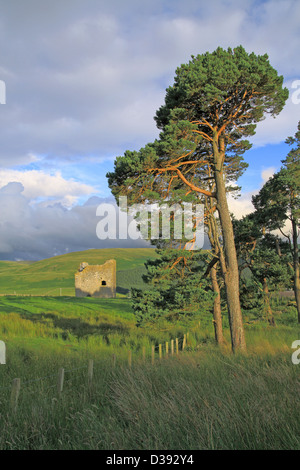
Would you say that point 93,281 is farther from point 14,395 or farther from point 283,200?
point 14,395

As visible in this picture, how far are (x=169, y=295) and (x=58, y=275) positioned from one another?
359ft

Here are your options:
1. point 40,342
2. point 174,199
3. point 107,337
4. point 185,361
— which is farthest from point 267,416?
point 107,337

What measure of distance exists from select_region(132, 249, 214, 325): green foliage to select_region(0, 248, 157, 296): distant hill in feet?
206

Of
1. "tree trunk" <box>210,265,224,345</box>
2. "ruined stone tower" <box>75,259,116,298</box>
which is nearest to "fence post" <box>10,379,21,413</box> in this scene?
"tree trunk" <box>210,265,224,345</box>

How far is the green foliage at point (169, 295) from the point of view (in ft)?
42.7

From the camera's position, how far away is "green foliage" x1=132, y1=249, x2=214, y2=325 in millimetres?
13012

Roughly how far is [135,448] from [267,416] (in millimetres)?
1786

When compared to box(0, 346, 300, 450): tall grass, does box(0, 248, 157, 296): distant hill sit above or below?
below

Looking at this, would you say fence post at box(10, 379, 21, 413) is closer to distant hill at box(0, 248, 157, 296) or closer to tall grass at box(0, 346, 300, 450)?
tall grass at box(0, 346, 300, 450)

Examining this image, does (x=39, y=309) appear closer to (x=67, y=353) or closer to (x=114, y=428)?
(x=67, y=353)

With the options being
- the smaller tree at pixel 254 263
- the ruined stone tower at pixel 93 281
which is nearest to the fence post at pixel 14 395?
the smaller tree at pixel 254 263

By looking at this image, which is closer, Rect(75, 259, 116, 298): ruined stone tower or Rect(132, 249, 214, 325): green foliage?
Rect(132, 249, 214, 325): green foliage

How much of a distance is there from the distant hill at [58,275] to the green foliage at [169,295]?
2474 inches

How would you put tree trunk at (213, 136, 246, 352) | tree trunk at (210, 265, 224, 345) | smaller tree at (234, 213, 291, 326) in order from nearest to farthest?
tree trunk at (213, 136, 246, 352), tree trunk at (210, 265, 224, 345), smaller tree at (234, 213, 291, 326)
